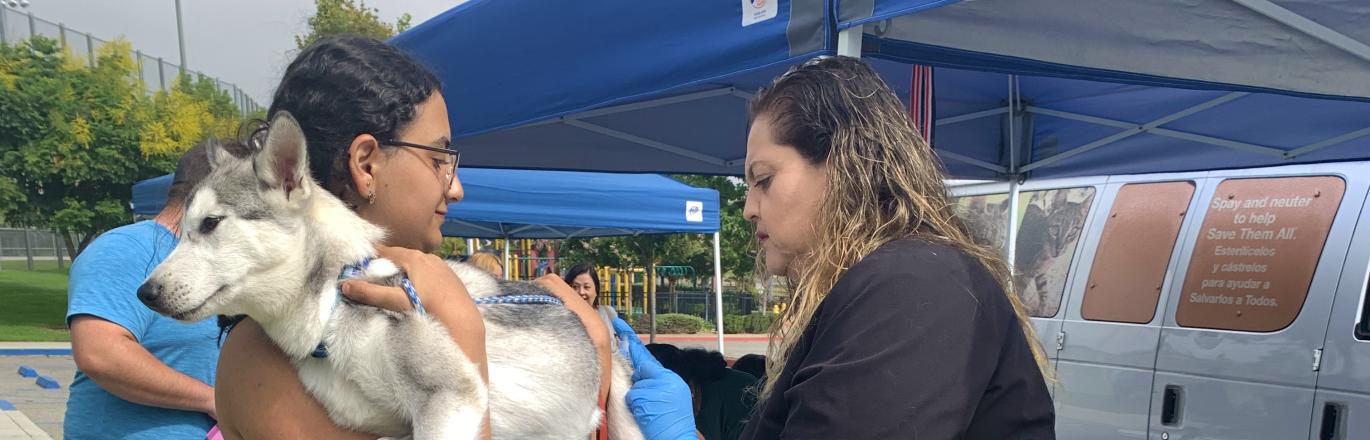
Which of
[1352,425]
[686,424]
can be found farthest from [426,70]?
[1352,425]

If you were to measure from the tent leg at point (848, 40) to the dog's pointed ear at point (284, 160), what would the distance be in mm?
1366

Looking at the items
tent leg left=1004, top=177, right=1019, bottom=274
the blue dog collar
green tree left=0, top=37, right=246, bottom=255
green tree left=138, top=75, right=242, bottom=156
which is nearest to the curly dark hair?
the blue dog collar

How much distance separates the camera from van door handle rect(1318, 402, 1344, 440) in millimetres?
4137

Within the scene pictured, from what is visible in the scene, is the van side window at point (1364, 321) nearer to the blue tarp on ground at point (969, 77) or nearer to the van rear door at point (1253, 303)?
the van rear door at point (1253, 303)

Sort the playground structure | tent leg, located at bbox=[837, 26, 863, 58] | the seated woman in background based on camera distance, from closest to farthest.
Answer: tent leg, located at bbox=[837, 26, 863, 58]
the seated woman in background
the playground structure

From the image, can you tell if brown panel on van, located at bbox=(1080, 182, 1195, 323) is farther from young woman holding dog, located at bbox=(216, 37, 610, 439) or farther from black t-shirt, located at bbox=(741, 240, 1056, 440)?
young woman holding dog, located at bbox=(216, 37, 610, 439)

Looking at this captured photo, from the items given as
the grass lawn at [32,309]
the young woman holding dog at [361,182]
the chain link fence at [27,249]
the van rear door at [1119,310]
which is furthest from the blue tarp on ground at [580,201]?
the chain link fence at [27,249]

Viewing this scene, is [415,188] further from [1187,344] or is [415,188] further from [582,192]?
[582,192]

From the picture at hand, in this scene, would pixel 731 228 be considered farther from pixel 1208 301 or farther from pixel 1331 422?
pixel 1331 422

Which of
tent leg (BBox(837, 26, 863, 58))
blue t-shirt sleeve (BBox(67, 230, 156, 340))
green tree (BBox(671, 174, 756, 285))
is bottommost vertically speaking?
green tree (BBox(671, 174, 756, 285))

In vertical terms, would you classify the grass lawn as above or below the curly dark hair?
below

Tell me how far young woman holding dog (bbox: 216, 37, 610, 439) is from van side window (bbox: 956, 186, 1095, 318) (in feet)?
15.0

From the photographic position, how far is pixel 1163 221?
5238 millimetres

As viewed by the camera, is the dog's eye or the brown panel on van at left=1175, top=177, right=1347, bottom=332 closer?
the dog's eye
